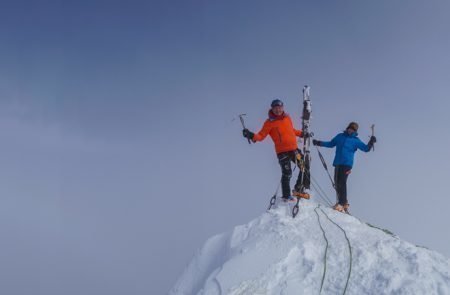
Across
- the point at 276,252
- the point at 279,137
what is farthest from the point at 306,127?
the point at 276,252

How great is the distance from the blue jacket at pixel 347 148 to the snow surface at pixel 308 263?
3318 millimetres

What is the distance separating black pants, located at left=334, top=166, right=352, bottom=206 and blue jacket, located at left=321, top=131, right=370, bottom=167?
136 millimetres

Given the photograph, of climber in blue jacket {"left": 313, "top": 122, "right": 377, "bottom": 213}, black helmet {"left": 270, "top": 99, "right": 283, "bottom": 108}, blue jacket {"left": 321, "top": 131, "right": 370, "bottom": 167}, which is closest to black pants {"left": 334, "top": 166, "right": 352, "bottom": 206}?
climber in blue jacket {"left": 313, "top": 122, "right": 377, "bottom": 213}

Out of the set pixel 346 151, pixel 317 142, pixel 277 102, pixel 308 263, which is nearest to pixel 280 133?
pixel 277 102

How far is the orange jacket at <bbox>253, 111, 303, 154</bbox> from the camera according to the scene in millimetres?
10445

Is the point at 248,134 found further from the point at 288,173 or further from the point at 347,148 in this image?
the point at 347,148

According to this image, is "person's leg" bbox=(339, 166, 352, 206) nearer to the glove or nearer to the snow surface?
the glove

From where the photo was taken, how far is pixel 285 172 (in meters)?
10.3

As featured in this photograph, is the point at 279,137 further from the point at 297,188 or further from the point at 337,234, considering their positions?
the point at 337,234

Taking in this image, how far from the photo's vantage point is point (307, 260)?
21.8ft

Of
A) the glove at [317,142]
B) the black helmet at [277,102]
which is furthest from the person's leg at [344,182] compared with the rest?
the black helmet at [277,102]

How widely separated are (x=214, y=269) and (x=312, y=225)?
196 centimetres

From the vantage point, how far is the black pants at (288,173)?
10.1m

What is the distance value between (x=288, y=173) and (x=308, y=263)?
3.87 m
